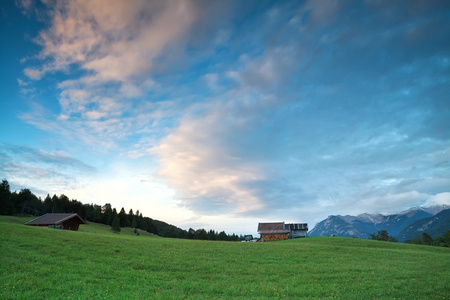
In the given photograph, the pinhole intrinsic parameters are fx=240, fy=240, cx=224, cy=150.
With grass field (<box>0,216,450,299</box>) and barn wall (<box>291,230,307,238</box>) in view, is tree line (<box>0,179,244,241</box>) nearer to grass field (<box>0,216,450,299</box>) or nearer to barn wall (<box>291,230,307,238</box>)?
barn wall (<box>291,230,307,238</box>)

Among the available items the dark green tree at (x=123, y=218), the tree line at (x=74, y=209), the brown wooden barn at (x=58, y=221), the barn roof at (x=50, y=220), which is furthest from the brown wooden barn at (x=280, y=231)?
the dark green tree at (x=123, y=218)

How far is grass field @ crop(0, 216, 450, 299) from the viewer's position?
15479 millimetres

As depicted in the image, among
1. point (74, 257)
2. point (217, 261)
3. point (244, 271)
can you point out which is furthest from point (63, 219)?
point (244, 271)

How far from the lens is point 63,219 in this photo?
63.2 metres

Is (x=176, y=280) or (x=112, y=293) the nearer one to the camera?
(x=112, y=293)

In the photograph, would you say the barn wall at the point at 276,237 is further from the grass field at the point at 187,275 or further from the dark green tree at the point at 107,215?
the dark green tree at the point at 107,215

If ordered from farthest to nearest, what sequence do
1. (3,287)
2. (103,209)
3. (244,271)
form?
(103,209)
(244,271)
(3,287)

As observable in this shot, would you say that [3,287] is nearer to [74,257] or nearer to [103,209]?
[74,257]

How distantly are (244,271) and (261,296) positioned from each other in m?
6.99

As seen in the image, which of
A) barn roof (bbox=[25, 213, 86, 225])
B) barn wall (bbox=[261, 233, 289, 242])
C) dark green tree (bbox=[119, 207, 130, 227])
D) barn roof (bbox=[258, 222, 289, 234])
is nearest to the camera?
barn roof (bbox=[25, 213, 86, 225])

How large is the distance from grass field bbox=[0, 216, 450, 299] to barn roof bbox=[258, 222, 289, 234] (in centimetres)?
6471

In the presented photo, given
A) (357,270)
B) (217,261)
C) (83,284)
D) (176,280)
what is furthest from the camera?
(217,261)

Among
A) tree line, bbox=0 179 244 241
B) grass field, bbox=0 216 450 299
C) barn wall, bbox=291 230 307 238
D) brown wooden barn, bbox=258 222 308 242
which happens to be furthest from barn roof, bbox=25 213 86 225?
barn wall, bbox=291 230 307 238

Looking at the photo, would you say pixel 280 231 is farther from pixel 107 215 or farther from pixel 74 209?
pixel 74 209
